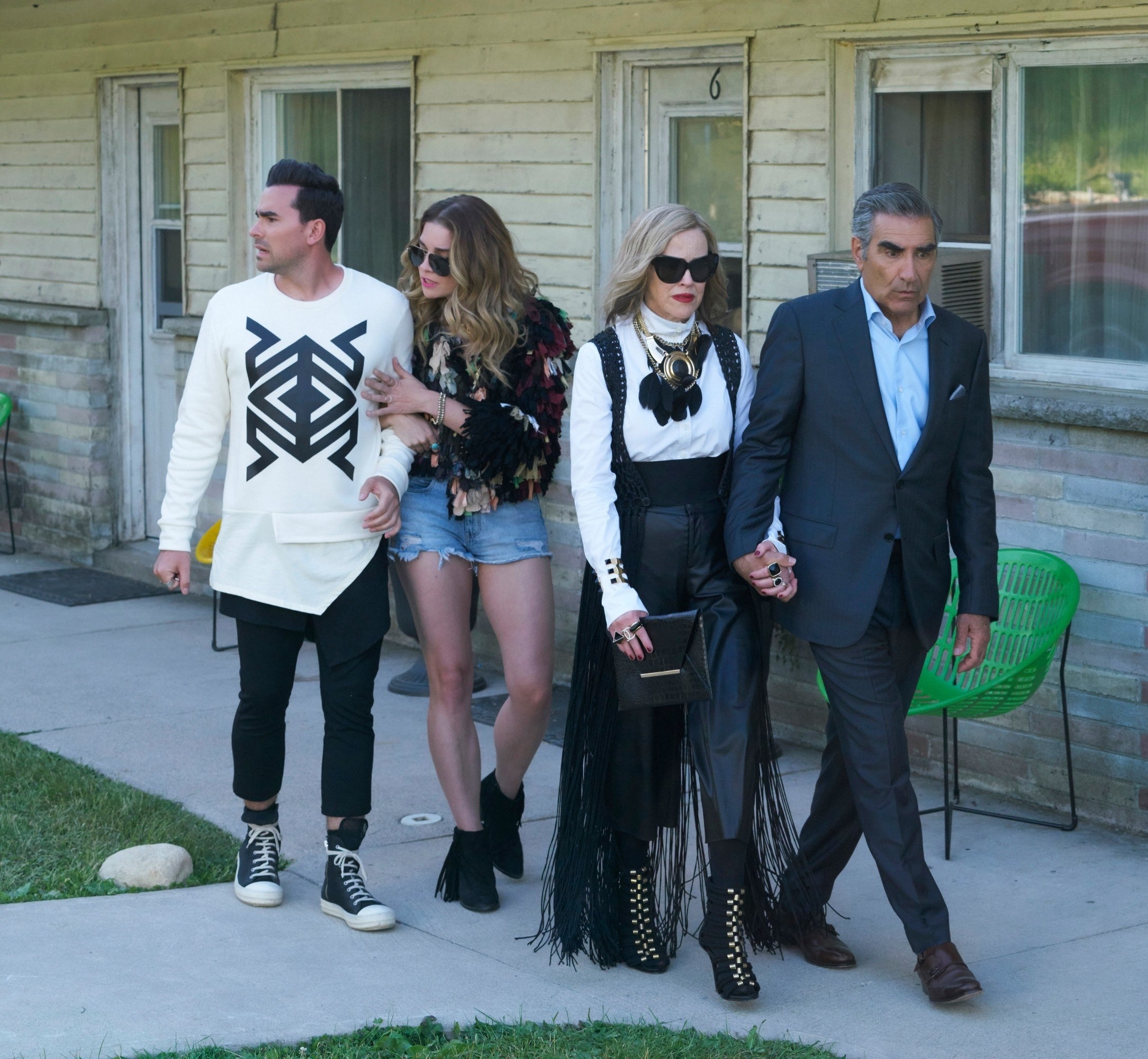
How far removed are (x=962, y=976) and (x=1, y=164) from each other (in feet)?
27.8

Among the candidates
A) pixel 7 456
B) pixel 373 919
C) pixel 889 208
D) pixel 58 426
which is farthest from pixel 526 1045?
pixel 7 456

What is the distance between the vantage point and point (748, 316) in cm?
648

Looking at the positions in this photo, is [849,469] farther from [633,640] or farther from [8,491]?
[8,491]

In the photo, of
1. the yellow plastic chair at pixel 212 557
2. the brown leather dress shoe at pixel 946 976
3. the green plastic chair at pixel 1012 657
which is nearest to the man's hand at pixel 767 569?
the brown leather dress shoe at pixel 946 976

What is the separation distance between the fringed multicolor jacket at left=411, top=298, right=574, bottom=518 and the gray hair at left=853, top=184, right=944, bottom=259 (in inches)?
37.5

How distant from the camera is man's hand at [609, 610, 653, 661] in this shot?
393 cm

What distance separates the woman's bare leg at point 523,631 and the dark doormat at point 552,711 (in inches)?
73.1

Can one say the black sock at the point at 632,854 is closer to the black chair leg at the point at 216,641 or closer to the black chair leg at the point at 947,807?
the black chair leg at the point at 947,807

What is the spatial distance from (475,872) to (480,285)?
1.57 meters

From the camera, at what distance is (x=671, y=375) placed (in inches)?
161

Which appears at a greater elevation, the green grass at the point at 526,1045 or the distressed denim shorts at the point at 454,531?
the distressed denim shorts at the point at 454,531

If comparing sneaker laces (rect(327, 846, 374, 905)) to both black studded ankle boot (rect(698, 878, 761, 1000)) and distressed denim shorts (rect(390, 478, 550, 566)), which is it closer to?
distressed denim shorts (rect(390, 478, 550, 566))

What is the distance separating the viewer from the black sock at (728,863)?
4.04 metres

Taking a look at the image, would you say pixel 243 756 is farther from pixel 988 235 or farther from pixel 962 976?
pixel 988 235
